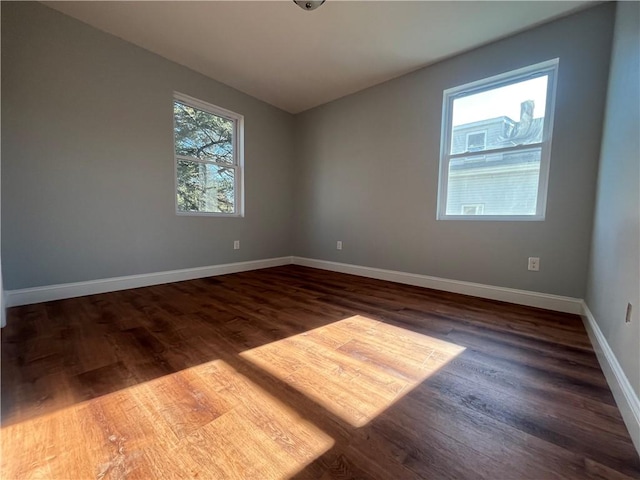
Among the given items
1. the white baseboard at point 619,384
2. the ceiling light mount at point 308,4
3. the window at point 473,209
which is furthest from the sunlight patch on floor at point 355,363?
the ceiling light mount at point 308,4

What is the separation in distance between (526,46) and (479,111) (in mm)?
584

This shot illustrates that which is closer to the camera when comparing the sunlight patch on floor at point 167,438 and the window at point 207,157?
the sunlight patch on floor at point 167,438

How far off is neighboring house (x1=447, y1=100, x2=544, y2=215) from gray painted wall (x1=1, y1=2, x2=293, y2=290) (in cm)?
299

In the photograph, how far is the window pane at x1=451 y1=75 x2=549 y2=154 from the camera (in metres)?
2.38

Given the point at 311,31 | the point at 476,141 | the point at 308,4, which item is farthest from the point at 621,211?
the point at 311,31

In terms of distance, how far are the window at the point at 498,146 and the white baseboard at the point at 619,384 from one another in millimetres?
1188

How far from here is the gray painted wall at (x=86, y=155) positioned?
216cm

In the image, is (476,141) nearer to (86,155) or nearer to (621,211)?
(621,211)

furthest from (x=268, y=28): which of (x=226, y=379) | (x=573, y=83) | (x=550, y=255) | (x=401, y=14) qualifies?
(x=550, y=255)

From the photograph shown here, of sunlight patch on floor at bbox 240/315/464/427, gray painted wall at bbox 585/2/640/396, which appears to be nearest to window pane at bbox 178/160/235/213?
sunlight patch on floor at bbox 240/315/464/427

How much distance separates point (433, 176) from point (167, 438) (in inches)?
121

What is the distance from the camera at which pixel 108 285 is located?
104 inches

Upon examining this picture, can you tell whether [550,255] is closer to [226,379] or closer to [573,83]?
[573,83]

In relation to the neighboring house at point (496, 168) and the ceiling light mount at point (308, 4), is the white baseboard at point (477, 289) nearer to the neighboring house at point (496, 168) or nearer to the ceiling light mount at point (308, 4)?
the neighboring house at point (496, 168)
